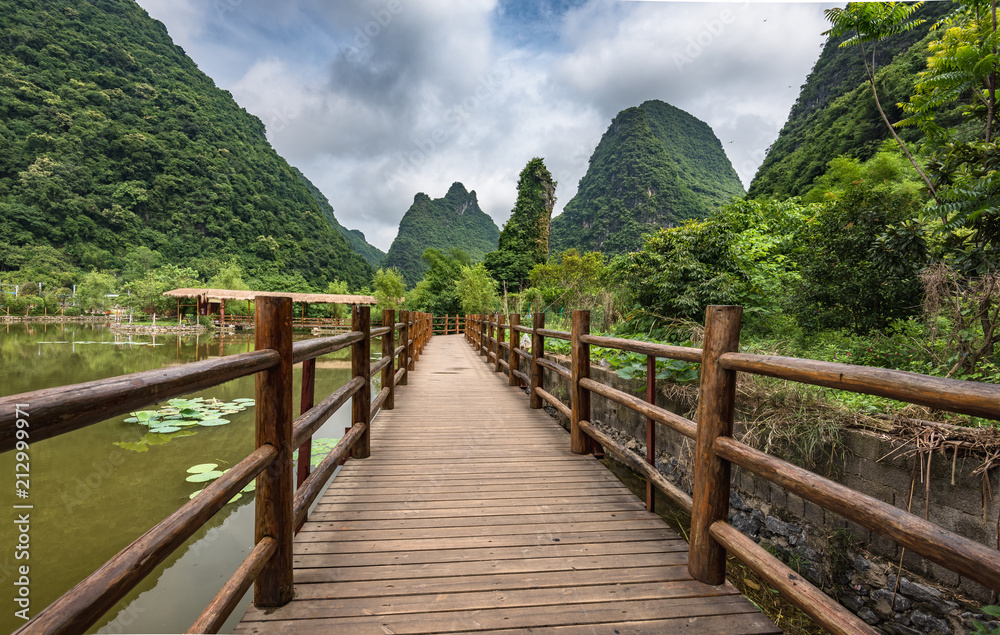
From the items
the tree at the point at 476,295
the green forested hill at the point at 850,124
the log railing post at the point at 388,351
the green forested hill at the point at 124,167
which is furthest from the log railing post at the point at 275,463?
the green forested hill at the point at 124,167

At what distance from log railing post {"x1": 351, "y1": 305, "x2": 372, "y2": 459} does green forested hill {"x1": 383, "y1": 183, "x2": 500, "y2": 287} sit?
240ft

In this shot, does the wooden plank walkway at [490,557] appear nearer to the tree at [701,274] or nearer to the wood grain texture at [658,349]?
the wood grain texture at [658,349]

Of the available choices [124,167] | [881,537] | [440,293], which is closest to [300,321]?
[440,293]

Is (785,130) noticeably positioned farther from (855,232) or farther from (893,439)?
(893,439)

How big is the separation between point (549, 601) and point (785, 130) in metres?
44.7

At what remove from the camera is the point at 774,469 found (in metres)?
1.22

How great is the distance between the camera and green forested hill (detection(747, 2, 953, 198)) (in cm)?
1958

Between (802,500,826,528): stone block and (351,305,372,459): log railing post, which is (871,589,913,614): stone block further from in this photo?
(351,305,372,459): log railing post

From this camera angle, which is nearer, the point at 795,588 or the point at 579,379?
the point at 795,588

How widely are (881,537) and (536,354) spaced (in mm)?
2808

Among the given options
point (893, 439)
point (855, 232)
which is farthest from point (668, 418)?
point (855, 232)

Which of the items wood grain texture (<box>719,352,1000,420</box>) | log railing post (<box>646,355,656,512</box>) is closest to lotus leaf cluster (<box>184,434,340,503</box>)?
log railing post (<box>646,355,656,512</box>)

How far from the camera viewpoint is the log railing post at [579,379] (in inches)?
111

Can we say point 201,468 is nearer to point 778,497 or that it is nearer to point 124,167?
point 778,497
